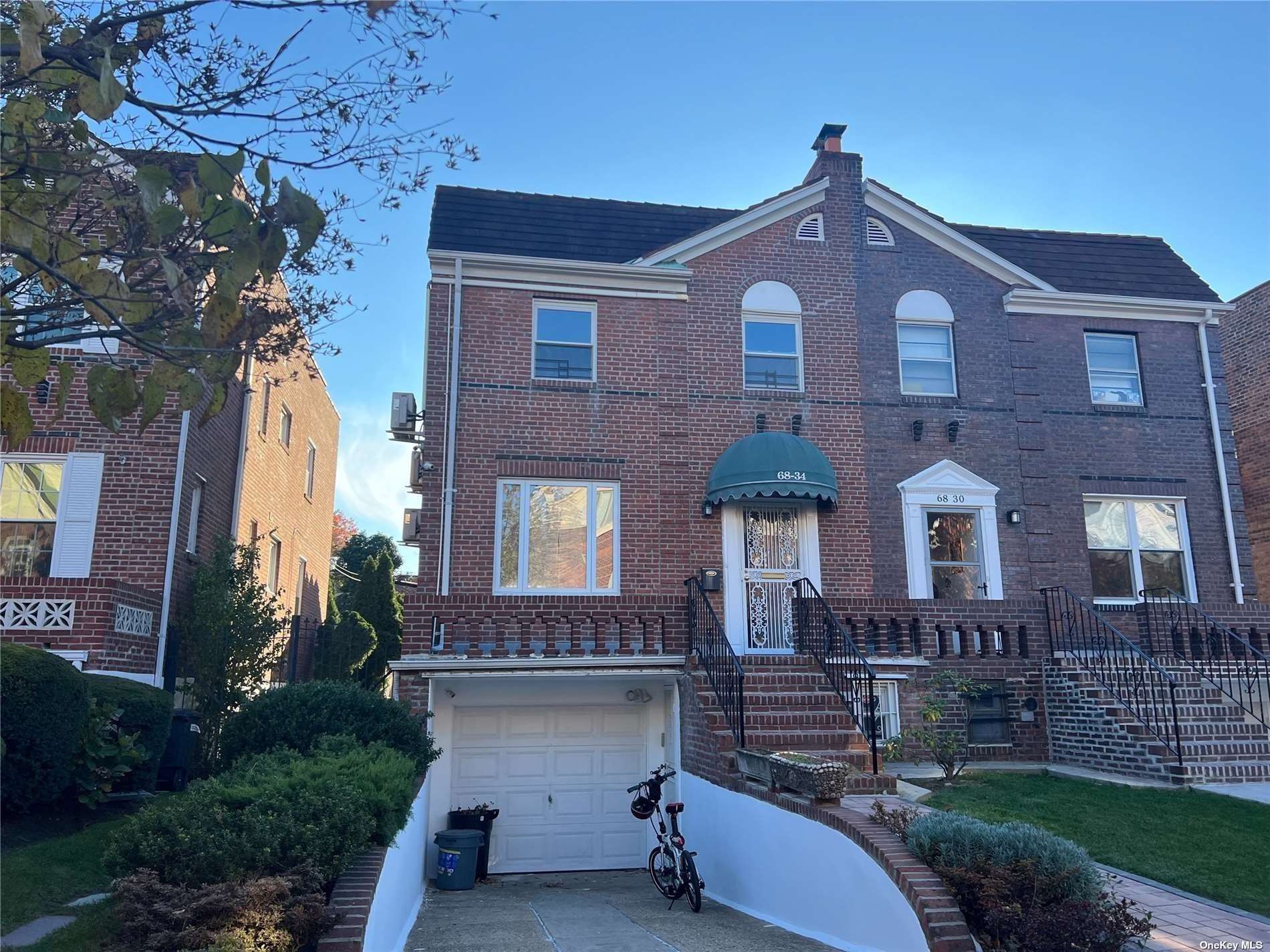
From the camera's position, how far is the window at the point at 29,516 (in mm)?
13086

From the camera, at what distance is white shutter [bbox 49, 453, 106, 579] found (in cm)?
1302

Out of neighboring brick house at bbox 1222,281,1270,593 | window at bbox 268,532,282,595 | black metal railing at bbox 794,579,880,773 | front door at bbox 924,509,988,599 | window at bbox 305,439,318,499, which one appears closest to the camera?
black metal railing at bbox 794,579,880,773

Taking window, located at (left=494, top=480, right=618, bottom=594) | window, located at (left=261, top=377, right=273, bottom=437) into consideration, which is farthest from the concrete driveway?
window, located at (left=261, top=377, right=273, bottom=437)

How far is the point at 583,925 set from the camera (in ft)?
29.4

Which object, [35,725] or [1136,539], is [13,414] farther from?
[1136,539]

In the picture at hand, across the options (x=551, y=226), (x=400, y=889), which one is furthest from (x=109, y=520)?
(x=551, y=226)

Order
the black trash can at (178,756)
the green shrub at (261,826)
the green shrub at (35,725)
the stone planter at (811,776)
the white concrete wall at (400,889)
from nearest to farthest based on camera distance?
1. the green shrub at (261,826)
2. the white concrete wall at (400,889)
3. the green shrub at (35,725)
4. the stone planter at (811,776)
5. the black trash can at (178,756)

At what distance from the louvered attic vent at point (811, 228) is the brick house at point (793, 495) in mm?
56

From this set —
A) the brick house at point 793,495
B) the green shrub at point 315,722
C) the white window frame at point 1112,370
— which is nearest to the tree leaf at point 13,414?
the green shrub at point 315,722

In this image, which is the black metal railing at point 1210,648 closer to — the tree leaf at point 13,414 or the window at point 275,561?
the tree leaf at point 13,414

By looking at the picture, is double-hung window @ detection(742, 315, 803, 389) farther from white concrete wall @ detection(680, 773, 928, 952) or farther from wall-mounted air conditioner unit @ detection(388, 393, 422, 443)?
white concrete wall @ detection(680, 773, 928, 952)

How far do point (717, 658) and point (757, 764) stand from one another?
2.29 m

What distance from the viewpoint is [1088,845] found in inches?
346

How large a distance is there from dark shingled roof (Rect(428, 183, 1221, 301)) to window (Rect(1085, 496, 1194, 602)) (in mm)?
3876
